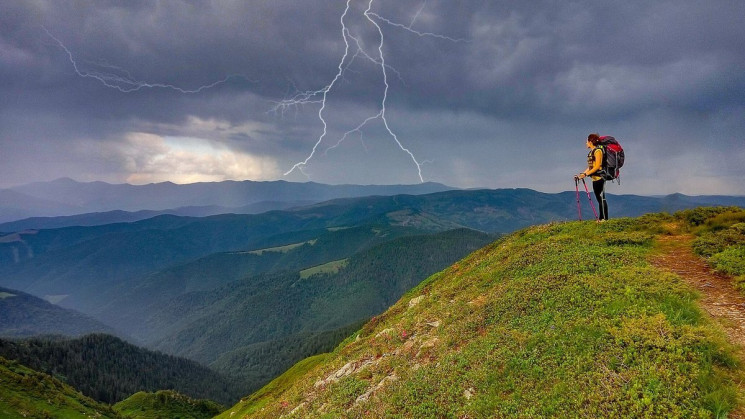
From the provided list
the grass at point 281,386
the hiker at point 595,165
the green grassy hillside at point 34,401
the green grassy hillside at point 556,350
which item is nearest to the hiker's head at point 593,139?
the hiker at point 595,165

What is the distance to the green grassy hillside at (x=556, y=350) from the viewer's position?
8797 mm

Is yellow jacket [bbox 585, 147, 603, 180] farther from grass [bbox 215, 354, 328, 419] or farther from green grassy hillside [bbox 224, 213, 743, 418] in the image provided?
grass [bbox 215, 354, 328, 419]

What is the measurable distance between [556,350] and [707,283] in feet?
24.0

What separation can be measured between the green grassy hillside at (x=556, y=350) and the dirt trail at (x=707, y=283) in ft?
1.64

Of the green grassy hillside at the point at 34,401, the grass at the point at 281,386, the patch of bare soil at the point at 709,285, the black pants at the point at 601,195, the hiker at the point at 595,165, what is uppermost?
the hiker at the point at 595,165

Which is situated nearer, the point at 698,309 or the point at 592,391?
the point at 592,391

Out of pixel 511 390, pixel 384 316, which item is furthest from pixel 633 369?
pixel 384 316

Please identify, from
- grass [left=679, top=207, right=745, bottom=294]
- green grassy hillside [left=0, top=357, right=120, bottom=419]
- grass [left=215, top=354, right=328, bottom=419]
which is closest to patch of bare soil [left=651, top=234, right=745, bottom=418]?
grass [left=679, top=207, right=745, bottom=294]

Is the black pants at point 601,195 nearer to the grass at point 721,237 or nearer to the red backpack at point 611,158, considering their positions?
the red backpack at point 611,158

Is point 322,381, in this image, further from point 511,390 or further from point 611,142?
point 611,142

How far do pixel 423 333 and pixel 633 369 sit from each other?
970 cm

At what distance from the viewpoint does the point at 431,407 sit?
11.4 meters

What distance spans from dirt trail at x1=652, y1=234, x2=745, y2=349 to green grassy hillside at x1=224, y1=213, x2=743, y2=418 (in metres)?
0.50

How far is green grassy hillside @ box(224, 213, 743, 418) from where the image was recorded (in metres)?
8.80
